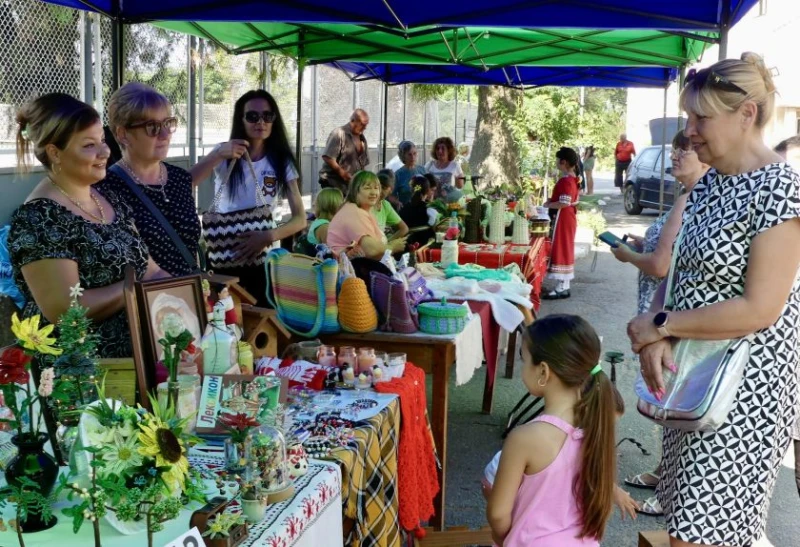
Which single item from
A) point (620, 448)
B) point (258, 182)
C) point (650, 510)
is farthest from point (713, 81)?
point (620, 448)

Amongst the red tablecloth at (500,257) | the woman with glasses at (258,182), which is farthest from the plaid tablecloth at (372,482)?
the red tablecloth at (500,257)

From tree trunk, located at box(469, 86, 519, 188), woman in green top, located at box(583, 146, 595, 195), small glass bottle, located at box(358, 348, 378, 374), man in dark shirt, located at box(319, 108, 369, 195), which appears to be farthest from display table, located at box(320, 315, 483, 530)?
woman in green top, located at box(583, 146, 595, 195)

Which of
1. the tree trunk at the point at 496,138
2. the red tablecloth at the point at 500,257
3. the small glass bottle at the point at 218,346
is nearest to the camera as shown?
the small glass bottle at the point at 218,346

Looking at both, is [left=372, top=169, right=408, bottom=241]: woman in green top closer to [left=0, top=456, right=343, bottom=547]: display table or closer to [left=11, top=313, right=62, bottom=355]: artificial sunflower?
[left=0, top=456, right=343, bottom=547]: display table

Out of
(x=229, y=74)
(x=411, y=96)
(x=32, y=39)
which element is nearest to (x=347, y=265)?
(x=32, y=39)

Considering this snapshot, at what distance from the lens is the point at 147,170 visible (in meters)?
3.11

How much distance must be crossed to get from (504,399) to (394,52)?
504 cm

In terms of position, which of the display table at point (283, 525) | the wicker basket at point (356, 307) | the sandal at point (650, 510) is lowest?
the sandal at point (650, 510)

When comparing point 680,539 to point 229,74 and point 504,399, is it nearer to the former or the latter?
point 504,399

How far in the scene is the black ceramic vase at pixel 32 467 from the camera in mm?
1508

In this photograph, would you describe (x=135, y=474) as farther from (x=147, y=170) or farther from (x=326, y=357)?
(x=147, y=170)

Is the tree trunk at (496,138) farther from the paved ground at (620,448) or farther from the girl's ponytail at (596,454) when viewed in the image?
the girl's ponytail at (596,454)

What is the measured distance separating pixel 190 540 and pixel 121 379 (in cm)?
73

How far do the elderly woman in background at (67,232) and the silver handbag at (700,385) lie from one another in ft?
4.84
